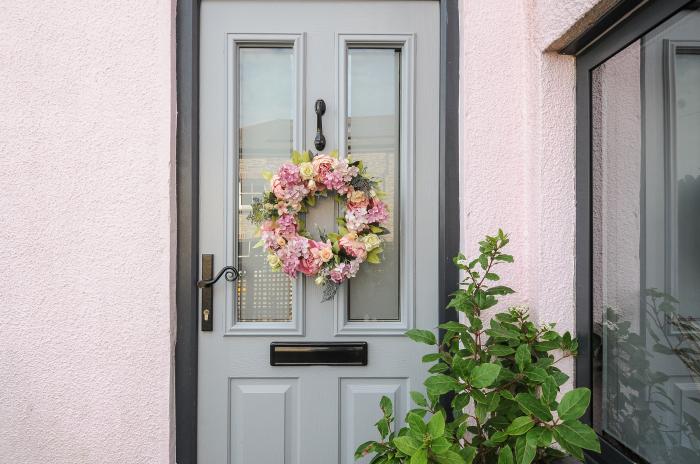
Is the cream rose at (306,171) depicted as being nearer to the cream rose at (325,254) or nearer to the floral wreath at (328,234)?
the floral wreath at (328,234)

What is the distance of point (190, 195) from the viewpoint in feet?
5.28

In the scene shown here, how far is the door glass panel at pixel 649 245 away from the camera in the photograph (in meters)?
1.02

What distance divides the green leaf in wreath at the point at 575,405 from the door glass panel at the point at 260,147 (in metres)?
1.03

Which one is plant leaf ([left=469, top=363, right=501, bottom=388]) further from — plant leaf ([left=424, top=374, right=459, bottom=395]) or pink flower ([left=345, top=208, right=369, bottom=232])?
pink flower ([left=345, top=208, right=369, bottom=232])

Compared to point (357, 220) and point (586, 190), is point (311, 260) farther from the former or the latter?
point (586, 190)

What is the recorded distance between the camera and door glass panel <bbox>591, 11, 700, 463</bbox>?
102 cm

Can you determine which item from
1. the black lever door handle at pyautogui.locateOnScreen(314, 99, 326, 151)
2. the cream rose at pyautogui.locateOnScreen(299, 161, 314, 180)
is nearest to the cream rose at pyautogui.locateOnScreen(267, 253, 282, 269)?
the cream rose at pyautogui.locateOnScreen(299, 161, 314, 180)

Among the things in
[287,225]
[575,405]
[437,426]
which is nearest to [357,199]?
[287,225]

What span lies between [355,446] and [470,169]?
3.90ft

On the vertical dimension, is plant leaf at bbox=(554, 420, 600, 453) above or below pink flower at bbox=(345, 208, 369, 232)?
below

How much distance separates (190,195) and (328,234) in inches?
22.3

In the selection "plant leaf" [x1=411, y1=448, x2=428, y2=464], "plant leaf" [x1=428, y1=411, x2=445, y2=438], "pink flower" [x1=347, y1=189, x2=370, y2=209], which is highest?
"pink flower" [x1=347, y1=189, x2=370, y2=209]

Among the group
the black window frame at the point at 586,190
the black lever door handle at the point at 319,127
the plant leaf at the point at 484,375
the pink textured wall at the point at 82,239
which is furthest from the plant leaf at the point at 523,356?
the pink textured wall at the point at 82,239

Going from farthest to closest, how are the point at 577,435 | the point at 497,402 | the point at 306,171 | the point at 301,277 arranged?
the point at 301,277 < the point at 306,171 < the point at 497,402 < the point at 577,435
